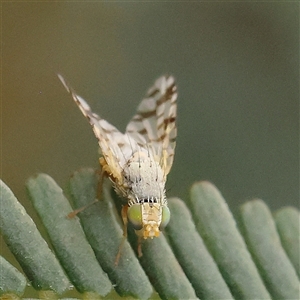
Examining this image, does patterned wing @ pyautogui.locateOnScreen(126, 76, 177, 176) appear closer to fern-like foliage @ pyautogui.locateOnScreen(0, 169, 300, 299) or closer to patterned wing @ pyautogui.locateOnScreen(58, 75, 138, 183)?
patterned wing @ pyautogui.locateOnScreen(58, 75, 138, 183)

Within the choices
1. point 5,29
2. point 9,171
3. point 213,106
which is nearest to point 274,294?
point 9,171

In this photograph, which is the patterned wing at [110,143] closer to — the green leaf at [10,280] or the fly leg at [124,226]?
the fly leg at [124,226]

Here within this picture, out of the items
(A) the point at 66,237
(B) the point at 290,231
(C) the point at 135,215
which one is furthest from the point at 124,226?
(B) the point at 290,231

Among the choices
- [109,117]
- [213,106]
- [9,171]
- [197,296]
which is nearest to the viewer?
[197,296]

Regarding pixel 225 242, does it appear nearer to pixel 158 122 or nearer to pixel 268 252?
pixel 268 252

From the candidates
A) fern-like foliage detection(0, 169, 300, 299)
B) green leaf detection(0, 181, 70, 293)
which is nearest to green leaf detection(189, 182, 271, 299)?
fern-like foliage detection(0, 169, 300, 299)

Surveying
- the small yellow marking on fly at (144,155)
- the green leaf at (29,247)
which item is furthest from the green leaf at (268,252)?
the green leaf at (29,247)

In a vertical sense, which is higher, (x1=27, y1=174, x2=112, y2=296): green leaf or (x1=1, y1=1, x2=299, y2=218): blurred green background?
(x1=1, y1=1, x2=299, y2=218): blurred green background

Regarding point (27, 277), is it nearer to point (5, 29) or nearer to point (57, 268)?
point (57, 268)
